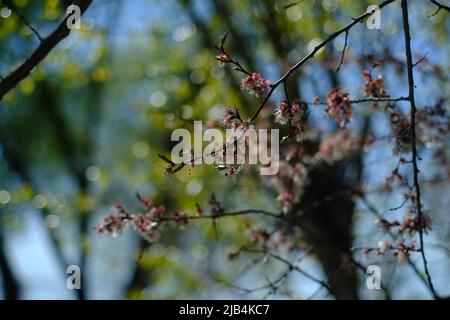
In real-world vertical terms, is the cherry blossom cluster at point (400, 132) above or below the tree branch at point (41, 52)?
below

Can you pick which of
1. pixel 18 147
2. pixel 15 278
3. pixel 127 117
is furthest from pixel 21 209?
pixel 127 117

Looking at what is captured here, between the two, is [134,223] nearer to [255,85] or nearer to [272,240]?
[255,85]

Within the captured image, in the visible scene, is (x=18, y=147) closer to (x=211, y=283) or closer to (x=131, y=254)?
(x=131, y=254)

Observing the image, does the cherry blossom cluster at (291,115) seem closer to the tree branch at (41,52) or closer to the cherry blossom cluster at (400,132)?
the cherry blossom cluster at (400,132)

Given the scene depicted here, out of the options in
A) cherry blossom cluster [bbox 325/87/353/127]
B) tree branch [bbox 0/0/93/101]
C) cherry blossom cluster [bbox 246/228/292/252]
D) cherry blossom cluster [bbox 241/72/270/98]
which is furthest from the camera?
cherry blossom cluster [bbox 246/228/292/252]

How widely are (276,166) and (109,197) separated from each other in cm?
654

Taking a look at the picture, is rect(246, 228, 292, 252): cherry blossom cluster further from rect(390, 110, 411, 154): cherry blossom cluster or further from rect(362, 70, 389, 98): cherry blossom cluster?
rect(362, 70, 389, 98): cherry blossom cluster

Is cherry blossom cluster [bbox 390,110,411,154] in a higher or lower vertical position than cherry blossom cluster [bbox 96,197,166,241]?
higher

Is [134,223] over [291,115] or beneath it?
beneath

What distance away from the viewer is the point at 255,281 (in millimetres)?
10742
